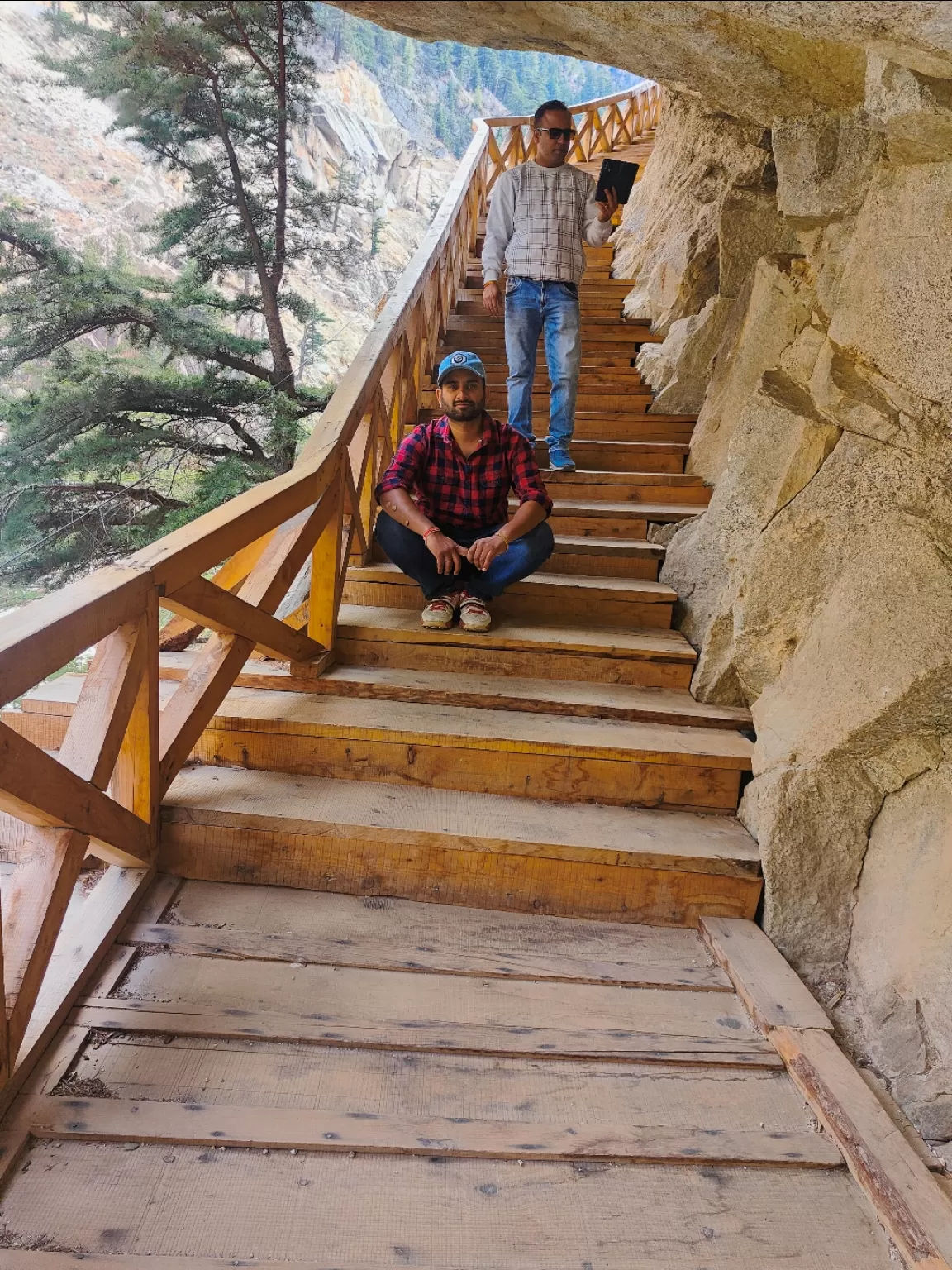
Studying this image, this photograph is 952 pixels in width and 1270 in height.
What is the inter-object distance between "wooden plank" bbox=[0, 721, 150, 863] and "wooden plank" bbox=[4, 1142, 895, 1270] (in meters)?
0.57

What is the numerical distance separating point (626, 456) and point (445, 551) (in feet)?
5.89

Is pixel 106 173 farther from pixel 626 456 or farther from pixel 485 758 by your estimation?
pixel 485 758

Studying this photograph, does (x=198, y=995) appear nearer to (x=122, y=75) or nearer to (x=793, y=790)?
(x=793, y=790)

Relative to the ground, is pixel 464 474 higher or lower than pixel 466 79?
lower

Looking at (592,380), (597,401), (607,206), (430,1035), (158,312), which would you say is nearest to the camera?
(430,1035)

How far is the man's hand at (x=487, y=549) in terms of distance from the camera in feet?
9.08

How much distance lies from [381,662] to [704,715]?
117 cm

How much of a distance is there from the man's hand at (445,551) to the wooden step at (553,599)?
437 mm

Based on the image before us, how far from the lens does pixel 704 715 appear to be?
2.66 metres

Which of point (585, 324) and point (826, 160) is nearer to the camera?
point (826, 160)

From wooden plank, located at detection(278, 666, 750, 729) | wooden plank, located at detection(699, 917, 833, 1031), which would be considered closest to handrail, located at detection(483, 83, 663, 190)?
wooden plank, located at detection(278, 666, 750, 729)

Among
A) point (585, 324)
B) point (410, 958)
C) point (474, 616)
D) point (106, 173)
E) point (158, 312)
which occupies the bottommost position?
point (410, 958)

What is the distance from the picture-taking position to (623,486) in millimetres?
3883

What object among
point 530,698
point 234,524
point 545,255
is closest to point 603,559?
point 530,698
